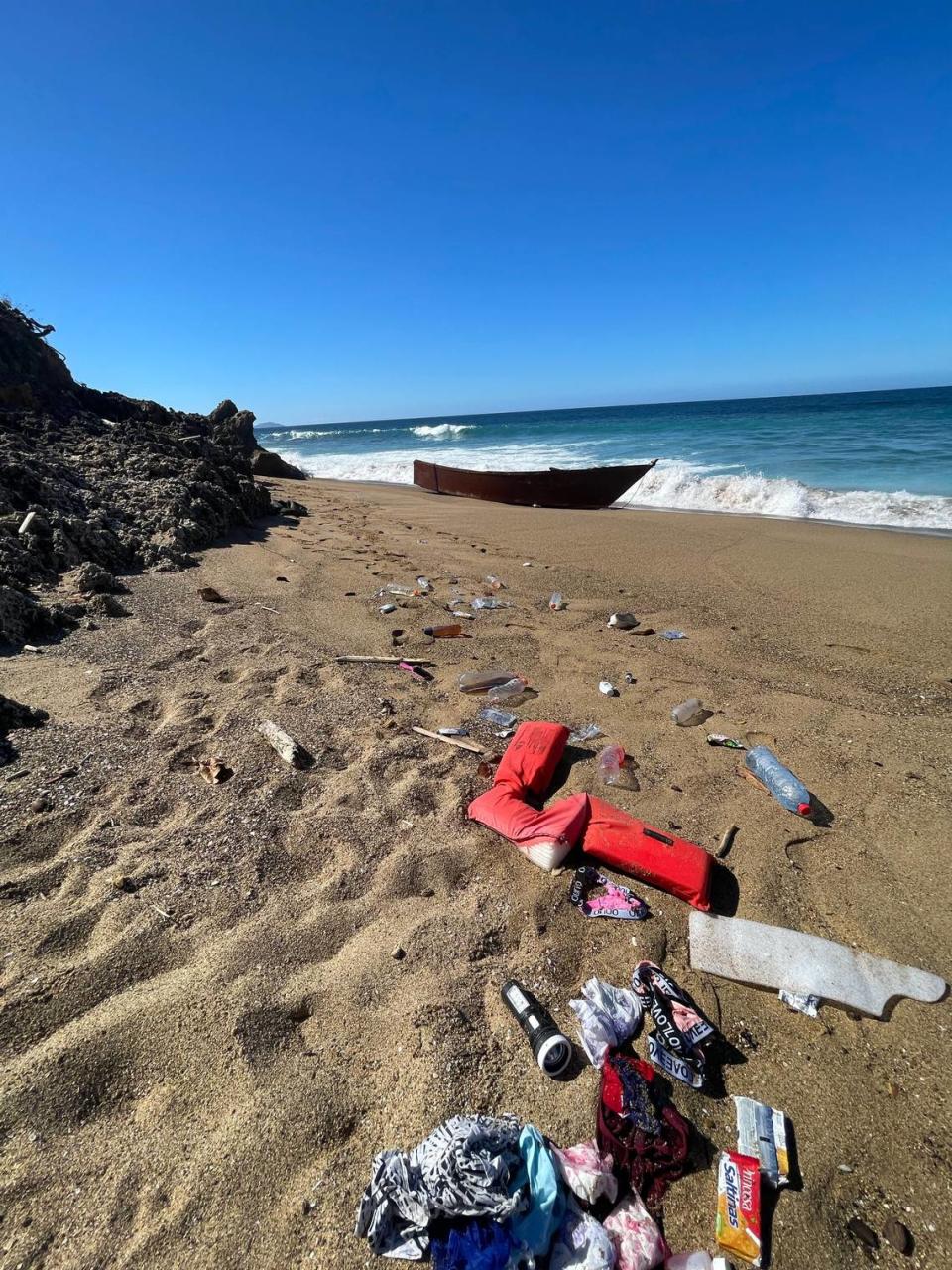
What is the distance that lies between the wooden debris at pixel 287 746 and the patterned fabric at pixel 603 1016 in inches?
66.7

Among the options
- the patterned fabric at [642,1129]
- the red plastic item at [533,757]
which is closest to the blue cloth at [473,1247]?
the patterned fabric at [642,1129]

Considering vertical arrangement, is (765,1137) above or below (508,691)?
below

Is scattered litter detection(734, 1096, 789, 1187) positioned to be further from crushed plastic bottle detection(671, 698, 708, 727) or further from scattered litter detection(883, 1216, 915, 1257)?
crushed plastic bottle detection(671, 698, 708, 727)

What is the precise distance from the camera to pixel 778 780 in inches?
109

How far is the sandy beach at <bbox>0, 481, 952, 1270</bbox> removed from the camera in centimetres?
138

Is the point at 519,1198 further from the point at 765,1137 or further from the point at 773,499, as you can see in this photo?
the point at 773,499

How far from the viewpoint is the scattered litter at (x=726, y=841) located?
2.41m

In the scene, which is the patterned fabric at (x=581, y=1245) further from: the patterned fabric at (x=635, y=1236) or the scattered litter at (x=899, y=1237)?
the scattered litter at (x=899, y=1237)

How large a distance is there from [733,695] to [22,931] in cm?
371

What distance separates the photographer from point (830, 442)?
19328 millimetres

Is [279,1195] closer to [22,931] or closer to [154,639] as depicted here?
[22,931]

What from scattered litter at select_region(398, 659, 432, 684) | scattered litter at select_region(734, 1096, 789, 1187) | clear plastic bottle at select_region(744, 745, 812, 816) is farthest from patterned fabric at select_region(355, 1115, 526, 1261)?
scattered litter at select_region(398, 659, 432, 684)

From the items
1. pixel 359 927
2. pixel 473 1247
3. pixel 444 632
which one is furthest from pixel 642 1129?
pixel 444 632

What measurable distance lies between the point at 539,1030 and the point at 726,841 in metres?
1.22
